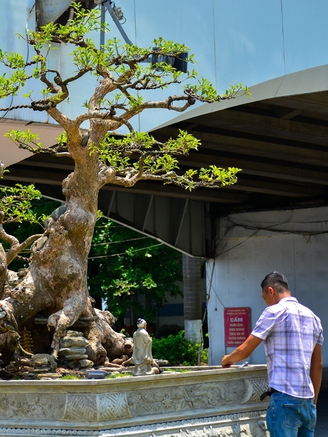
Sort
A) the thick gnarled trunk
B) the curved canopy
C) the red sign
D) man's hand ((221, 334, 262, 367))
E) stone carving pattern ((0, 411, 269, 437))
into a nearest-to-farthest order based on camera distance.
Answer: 1. man's hand ((221, 334, 262, 367))
2. stone carving pattern ((0, 411, 269, 437))
3. the thick gnarled trunk
4. the curved canopy
5. the red sign

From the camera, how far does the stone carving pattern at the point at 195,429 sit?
739 centimetres

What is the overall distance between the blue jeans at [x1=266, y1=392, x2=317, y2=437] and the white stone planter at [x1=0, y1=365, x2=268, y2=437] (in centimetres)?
171

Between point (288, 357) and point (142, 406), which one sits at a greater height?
point (288, 357)

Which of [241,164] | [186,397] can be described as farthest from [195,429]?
[241,164]

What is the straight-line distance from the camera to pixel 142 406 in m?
7.61

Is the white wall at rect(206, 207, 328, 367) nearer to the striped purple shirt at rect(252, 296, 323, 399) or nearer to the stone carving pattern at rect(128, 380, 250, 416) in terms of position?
the stone carving pattern at rect(128, 380, 250, 416)

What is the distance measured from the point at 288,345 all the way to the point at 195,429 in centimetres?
210

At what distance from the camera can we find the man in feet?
19.9

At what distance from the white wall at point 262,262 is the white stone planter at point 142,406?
1532 centimetres

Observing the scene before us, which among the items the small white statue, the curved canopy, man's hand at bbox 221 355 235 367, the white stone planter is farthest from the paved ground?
man's hand at bbox 221 355 235 367

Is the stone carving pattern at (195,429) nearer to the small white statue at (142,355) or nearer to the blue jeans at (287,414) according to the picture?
the small white statue at (142,355)

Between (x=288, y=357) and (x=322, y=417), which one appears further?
(x=322, y=417)

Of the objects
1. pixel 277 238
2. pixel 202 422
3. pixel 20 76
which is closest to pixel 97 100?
pixel 20 76

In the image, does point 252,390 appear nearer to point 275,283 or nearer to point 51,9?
point 275,283
